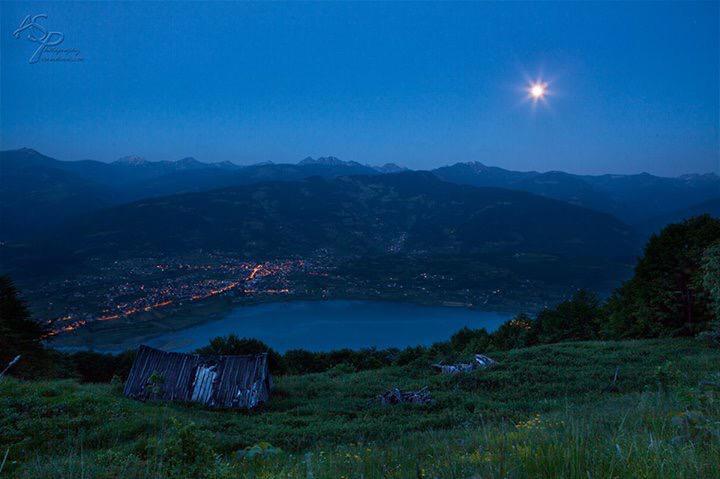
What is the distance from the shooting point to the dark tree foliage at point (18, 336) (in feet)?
86.9

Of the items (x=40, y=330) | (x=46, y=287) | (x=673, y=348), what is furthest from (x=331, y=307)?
(x=673, y=348)

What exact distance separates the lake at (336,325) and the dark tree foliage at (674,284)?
85.3m

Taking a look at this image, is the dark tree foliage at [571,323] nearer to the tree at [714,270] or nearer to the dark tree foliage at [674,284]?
the dark tree foliage at [674,284]

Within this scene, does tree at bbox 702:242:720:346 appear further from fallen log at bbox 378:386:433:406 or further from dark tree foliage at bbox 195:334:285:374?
dark tree foliage at bbox 195:334:285:374

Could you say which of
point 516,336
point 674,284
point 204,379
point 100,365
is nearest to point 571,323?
point 516,336

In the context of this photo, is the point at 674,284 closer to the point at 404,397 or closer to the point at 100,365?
the point at 404,397

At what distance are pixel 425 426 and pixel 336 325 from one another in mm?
120031

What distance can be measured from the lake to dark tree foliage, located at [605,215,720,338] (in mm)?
85294

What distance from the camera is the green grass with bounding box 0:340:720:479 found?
3170 mm

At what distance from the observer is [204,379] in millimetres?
21844

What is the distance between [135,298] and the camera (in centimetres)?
12938

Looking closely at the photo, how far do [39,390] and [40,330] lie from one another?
2168 centimetres

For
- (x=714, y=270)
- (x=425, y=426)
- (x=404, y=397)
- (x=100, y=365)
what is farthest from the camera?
(x=100, y=365)

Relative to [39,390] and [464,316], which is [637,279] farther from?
[464,316]
